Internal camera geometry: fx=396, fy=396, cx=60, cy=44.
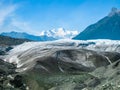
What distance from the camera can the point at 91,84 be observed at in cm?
3228

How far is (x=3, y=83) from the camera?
2203 inches

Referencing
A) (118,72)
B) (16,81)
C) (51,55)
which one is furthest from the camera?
(51,55)

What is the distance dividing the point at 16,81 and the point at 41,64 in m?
45.3

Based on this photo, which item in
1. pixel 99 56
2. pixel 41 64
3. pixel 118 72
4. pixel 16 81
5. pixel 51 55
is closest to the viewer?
pixel 118 72

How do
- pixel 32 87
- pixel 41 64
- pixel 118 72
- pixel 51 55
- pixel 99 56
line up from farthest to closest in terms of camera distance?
pixel 99 56
pixel 51 55
pixel 41 64
pixel 32 87
pixel 118 72

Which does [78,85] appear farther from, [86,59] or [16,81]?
[86,59]

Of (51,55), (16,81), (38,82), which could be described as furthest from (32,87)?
(51,55)

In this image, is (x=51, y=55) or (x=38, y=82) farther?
(x=51, y=55)

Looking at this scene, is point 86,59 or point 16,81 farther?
point 86,59

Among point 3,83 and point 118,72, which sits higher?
point 118,72

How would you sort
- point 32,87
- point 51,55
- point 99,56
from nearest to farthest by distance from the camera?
point 32,87
point 51,55
point 99,56

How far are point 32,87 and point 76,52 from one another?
69.2m

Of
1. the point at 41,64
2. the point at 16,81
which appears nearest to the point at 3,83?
the point at 16,81

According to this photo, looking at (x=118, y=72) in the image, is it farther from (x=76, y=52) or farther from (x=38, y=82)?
(x=76, y=52)
